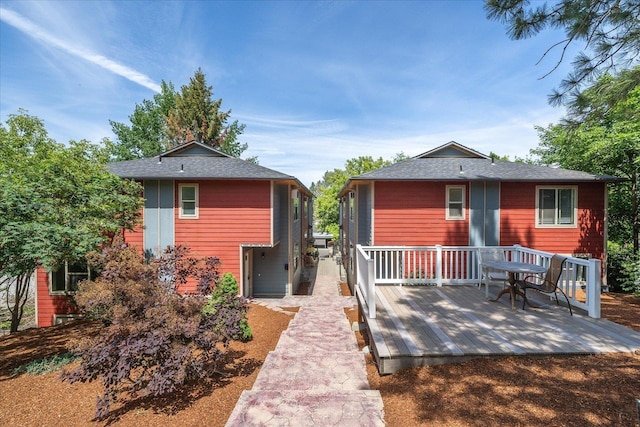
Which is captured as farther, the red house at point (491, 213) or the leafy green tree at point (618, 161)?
the leafy green tree at point (618, 161)

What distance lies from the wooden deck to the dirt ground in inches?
5.9

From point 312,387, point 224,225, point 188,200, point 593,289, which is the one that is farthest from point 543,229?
point 188,200

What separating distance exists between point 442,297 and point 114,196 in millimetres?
9434

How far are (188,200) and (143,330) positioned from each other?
7.54 m

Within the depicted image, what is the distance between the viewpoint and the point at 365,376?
3.87 m

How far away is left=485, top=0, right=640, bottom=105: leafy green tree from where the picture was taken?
467 cm

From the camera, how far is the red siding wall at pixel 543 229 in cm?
987

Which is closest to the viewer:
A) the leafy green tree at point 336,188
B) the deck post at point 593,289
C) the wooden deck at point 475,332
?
the wooden deck at point 475,332

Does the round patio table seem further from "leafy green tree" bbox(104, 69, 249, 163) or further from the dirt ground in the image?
"leafy green tree" bbox(104, 69, 249, 163)

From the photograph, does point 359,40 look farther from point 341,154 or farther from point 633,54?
point 341,154

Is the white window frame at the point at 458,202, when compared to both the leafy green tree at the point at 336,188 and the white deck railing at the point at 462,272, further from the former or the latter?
the leafy green tree at the point at 336,188

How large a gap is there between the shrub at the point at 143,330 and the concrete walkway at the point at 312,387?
0.88 metres

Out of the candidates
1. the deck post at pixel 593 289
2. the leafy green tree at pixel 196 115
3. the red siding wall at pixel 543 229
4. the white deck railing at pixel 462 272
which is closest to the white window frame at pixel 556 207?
the red siding wall at pixel 543 229

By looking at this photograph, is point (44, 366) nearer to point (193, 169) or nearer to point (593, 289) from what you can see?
point (193, 169)
